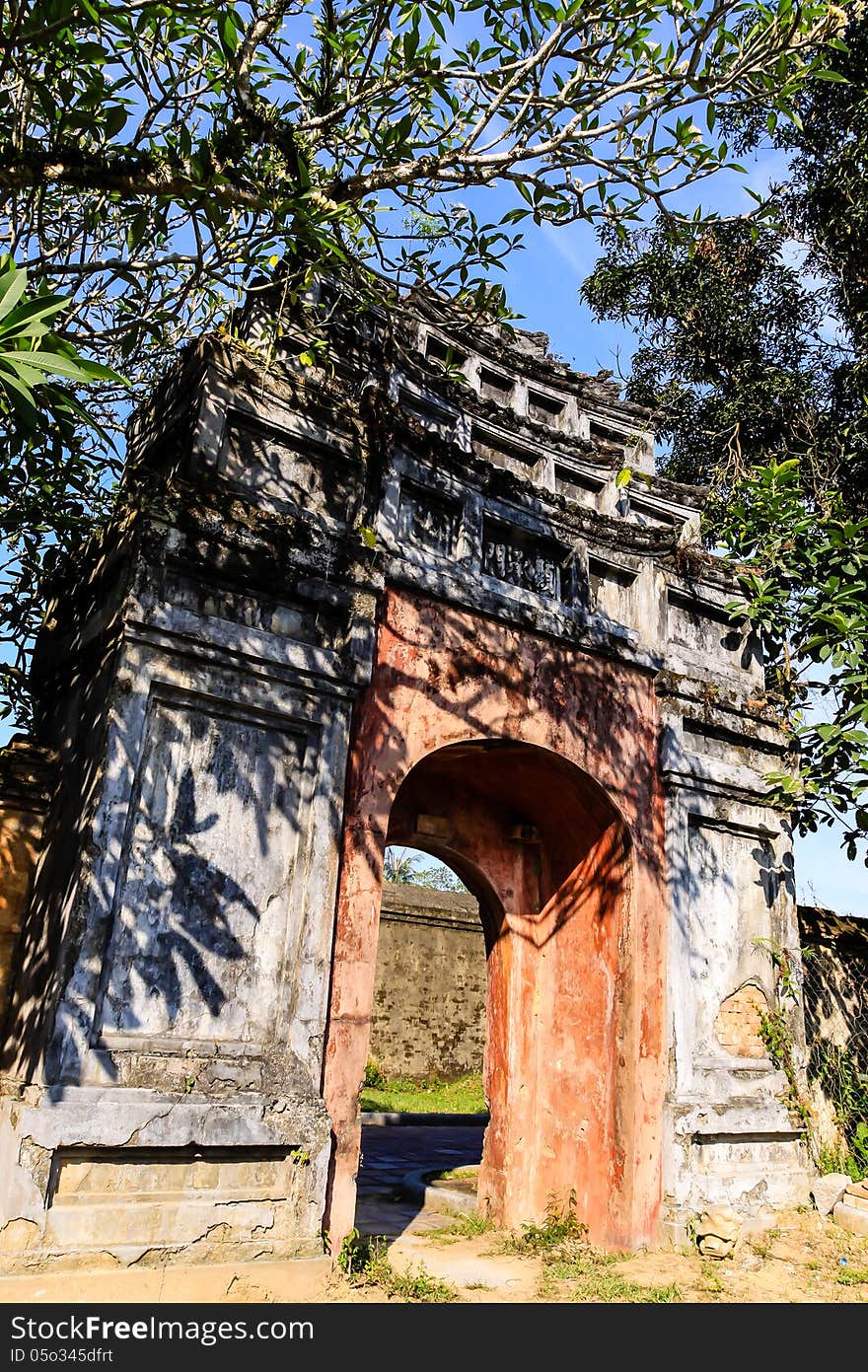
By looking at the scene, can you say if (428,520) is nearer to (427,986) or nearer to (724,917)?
(724,917)

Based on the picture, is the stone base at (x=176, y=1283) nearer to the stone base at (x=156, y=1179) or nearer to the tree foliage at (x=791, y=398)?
the stone base at (x=156, y=1179)

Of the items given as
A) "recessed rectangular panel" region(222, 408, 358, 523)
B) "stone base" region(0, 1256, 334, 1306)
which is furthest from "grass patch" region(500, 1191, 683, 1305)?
"recessed rectangular panel" region(222, 408, 358, 523)

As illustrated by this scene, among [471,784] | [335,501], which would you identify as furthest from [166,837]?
[471,784]

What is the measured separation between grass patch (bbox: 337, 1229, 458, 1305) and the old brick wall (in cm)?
1003

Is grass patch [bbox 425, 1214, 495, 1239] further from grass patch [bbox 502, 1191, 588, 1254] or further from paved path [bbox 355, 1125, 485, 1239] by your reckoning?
grass patch [bbox 502, 1191, 588, 1254]

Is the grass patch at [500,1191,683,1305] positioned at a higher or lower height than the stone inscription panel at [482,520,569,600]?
lower

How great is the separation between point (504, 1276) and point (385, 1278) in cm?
117

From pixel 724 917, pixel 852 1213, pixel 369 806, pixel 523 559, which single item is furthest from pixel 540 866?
pixel 852 1213

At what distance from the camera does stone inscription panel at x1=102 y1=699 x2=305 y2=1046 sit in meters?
4.49

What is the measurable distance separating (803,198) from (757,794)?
763 cm

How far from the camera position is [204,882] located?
15.7 ft

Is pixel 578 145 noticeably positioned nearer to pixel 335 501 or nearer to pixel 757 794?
pixel 335 501

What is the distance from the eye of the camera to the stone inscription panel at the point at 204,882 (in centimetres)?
449

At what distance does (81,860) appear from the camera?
441cm
